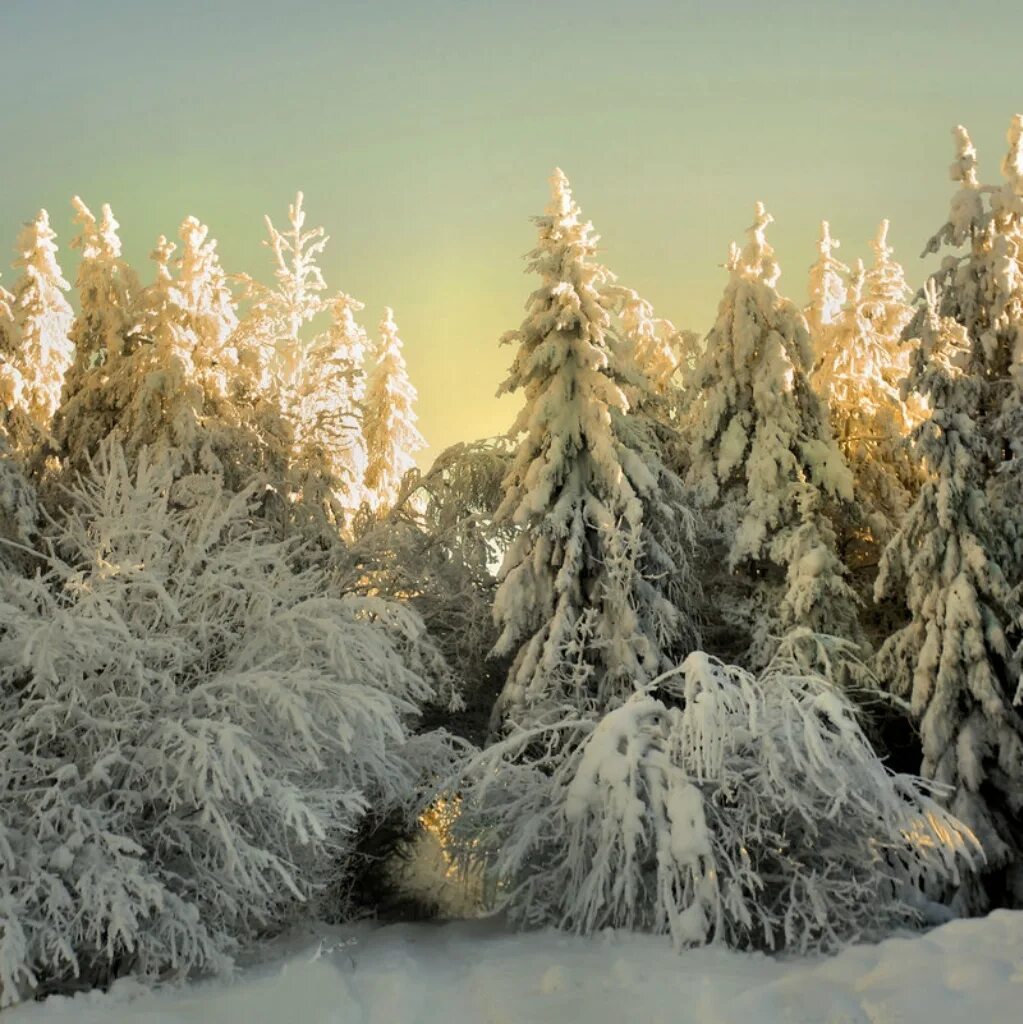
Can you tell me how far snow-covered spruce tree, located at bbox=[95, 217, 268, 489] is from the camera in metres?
20.1

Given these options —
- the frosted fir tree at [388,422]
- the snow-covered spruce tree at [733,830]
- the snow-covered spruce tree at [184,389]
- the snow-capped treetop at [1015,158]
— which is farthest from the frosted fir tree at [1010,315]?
the frosted fir tree at [388,422]

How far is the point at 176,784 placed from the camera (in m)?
10.2

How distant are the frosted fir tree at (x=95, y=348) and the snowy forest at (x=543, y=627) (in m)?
0.08

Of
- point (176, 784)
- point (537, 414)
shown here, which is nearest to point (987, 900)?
→ point (537, 414)

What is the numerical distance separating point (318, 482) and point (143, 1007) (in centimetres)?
1260

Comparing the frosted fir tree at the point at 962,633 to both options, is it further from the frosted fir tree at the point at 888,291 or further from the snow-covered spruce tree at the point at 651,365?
the frosted fir tree at the point at 888,291

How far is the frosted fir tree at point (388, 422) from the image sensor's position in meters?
38.0

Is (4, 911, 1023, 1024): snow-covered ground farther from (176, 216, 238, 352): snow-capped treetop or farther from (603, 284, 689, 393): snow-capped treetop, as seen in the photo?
(603, 284, 689, 393): snow-capped treetop

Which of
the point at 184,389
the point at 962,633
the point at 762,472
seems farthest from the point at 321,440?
the point at 962,633

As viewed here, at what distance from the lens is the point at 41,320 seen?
31.9 meters

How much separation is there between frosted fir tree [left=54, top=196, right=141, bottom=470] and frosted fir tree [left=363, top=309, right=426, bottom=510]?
15505 millimetres

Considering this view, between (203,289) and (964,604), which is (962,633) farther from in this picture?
(203,289)

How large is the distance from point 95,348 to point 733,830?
16876 millimetres

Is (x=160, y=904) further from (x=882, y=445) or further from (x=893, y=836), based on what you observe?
(x=882, y=445)
